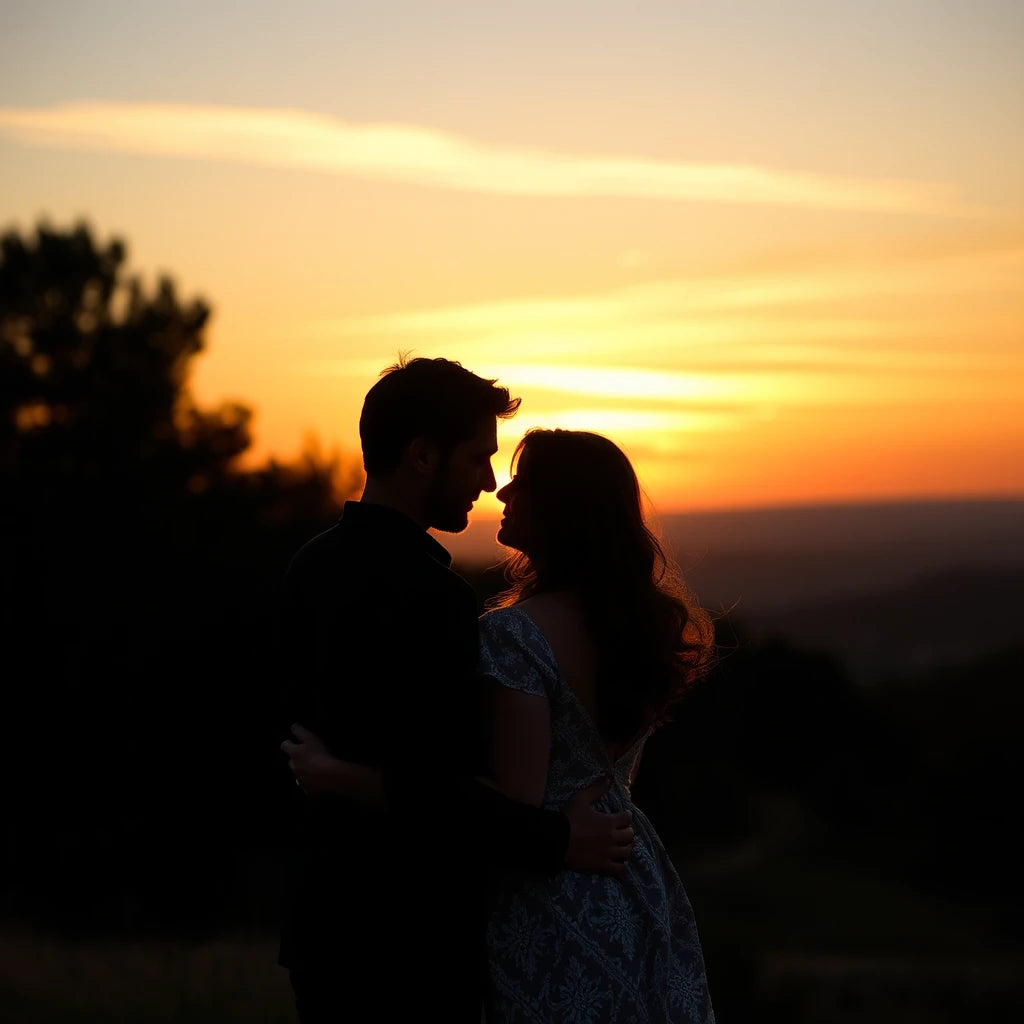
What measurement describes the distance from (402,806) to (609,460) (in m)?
0.94

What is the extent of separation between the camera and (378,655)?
2689 millimetres

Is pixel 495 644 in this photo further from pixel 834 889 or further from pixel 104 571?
pixel 834 889

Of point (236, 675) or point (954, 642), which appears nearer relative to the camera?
point (236, 675)

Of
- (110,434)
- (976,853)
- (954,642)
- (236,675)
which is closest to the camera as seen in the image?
(110,434)

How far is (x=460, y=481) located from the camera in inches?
114

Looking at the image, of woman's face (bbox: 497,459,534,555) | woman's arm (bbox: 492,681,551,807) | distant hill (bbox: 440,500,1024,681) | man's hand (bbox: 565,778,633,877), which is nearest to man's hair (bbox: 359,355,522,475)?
woman's face (bbox: 497,459,534,555)

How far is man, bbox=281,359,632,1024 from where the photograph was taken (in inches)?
106

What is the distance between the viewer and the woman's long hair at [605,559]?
3000mm

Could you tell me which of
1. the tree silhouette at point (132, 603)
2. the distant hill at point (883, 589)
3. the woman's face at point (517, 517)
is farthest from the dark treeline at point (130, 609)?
the woman's face at point (517, 517)

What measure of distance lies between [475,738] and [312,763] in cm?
36

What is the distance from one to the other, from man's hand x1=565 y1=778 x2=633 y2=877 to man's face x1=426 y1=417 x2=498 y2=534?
2.28 feet

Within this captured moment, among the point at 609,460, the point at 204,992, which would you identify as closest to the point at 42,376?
the point at 204,992

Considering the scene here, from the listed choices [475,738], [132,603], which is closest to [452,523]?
[475,738]

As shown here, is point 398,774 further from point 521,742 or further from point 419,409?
point 419,409
